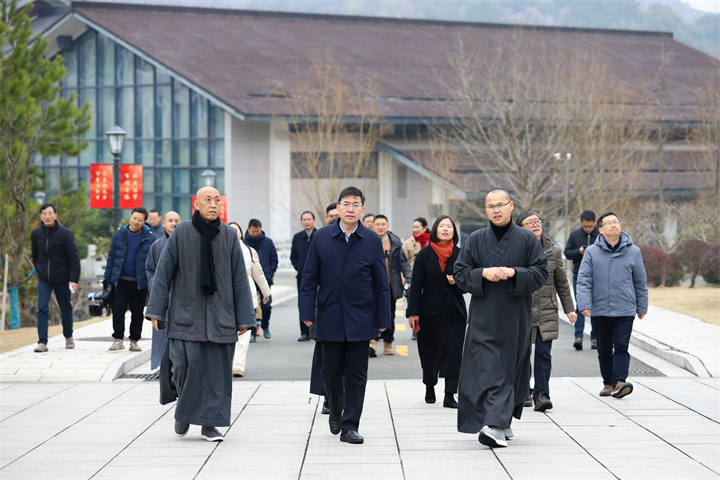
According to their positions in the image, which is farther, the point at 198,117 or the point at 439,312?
the point at 198,117

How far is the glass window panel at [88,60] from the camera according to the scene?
43.6 m

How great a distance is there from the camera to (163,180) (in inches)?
1670

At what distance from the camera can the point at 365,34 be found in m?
48.2

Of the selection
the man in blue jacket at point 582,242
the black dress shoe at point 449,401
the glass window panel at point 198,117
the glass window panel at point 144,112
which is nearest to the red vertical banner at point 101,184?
the glass window panel at point 198,117

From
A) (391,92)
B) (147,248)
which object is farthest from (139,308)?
(391,92)

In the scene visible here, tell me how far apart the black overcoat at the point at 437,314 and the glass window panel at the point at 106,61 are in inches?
1430

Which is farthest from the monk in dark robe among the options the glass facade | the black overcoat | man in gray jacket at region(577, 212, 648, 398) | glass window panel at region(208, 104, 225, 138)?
glass window panel at region(208, 104, 225, 138)

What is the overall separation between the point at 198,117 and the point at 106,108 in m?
4.83

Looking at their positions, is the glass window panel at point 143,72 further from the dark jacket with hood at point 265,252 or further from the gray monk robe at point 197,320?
the gray monk robe at point 197,320

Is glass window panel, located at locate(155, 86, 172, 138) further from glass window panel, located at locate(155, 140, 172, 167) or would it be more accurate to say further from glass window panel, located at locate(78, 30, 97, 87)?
glass window panel, located at locate(78, 30, 97, 87)

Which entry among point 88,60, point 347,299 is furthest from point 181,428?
point 88,60

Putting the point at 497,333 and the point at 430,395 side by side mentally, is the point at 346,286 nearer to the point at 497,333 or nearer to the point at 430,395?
the point at 497,333

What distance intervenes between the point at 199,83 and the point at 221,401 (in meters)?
32.1

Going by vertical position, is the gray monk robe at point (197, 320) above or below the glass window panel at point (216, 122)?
below
